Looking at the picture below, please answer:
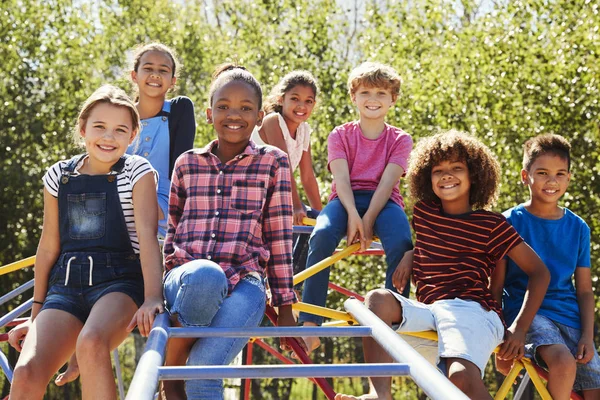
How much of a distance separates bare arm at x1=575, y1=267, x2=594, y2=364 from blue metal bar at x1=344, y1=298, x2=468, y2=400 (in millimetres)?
1052

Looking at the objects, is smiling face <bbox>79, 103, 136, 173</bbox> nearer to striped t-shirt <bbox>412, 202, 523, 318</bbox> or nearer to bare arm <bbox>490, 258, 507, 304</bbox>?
striped t-shirt <bbox>412, 202, 523, 318</bbox>

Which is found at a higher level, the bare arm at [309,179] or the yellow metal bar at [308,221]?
the bare arm at [309,179]

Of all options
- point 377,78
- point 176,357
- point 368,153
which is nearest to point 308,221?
point 368,153

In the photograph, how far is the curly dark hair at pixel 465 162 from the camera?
3.30 m

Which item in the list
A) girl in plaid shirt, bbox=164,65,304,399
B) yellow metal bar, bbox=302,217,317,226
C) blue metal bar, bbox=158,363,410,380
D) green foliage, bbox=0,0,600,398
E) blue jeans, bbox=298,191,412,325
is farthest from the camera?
green foliage, bbox=0,0,600,398

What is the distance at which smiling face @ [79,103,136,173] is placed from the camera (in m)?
2.83

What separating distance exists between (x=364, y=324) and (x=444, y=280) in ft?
2.49

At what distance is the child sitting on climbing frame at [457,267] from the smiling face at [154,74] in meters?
1.22

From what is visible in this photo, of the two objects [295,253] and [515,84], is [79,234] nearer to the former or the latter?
[295,253]

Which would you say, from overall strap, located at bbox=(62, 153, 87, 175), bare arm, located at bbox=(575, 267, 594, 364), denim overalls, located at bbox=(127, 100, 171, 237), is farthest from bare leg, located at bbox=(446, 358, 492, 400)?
denim overalls, located at bbox=(127, 100, 171, 237)

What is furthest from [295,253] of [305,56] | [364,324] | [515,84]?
[305,56]

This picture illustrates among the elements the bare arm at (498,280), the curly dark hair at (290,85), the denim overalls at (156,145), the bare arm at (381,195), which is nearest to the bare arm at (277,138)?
the curly dark hair at (290,85)

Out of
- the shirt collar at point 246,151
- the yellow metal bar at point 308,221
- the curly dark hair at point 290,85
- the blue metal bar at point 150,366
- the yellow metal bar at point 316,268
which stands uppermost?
the curly dark hair at point 290,85

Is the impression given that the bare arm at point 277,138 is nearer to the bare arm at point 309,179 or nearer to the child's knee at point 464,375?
the bare arm at point 309,179
